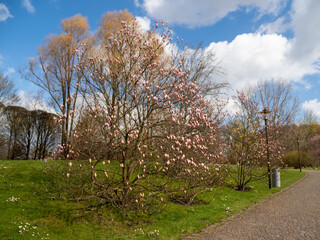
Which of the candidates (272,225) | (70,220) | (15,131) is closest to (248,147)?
(272,225)

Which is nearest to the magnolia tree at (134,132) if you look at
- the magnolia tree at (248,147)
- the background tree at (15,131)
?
the magnolia tree at (248,147)

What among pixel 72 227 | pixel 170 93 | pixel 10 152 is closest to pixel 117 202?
pixel 72 227

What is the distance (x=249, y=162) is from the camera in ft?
53.9

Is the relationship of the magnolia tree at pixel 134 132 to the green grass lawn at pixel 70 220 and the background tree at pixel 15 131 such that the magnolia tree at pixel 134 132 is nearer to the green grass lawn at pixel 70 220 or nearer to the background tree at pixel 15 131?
the green grass lawn at pixel 70 220

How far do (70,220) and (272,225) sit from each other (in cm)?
699

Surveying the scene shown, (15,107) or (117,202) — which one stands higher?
(15,107)

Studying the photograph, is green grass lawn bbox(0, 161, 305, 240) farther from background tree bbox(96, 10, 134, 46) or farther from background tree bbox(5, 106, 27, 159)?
background tree bbox(5, 106, 27, 159)

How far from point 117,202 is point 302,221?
23.1 feet

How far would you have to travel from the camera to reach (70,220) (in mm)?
7266

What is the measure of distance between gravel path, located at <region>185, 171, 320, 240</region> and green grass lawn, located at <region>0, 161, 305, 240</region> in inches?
25.6

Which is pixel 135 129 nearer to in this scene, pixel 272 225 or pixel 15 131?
pixel 272 225

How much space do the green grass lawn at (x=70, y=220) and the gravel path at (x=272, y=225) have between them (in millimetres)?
649

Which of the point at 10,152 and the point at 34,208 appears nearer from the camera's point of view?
the point at 34,208

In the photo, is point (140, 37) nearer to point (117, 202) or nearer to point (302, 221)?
point (117, 202)
